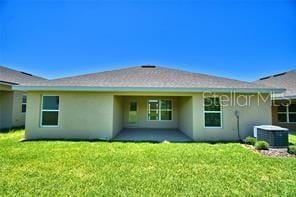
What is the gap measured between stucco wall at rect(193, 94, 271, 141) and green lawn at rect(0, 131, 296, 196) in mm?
2085

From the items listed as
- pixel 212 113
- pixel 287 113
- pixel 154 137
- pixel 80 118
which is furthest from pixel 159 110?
pixel 287 113

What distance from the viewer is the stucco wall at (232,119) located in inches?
353

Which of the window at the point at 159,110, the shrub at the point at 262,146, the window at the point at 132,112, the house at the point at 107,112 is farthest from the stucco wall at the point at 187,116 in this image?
the window at the point at 132,112

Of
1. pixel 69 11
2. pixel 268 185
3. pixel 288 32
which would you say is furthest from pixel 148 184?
pixel 288 32

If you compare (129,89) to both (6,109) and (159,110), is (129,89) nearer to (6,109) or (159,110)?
(159,110)

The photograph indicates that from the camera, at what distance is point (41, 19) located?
32.8ft

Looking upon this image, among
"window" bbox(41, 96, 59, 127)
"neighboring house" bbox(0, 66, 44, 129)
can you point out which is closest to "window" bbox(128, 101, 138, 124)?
"window" bbox(41, 96, 59, 127)

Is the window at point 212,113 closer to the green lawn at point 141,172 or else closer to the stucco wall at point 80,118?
the green lawn at point 141,172

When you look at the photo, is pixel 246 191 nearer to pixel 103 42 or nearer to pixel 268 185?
pixel 268 185

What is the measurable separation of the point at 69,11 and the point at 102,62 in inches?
289

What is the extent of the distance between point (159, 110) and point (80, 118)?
6384 mm

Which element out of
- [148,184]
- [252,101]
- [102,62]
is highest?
[102,62]

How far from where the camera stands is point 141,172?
458 centimetres

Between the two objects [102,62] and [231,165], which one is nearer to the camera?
[231,165]
